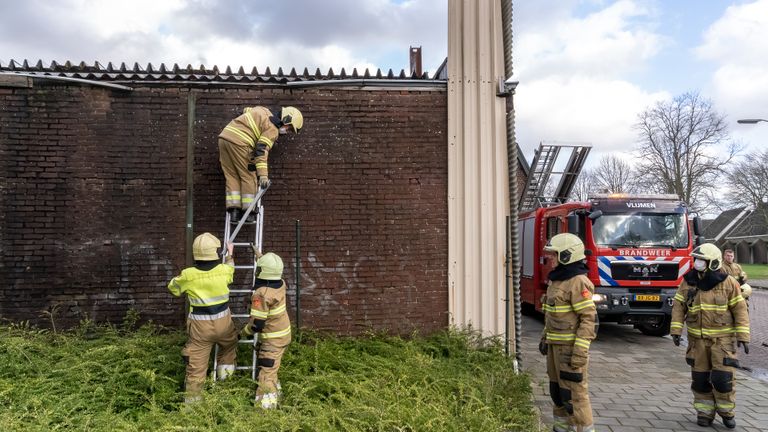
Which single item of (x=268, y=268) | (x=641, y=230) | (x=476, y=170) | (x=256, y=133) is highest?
(x=256, y=133)

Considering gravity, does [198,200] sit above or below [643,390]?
above

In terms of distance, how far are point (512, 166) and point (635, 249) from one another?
3807 millimetres

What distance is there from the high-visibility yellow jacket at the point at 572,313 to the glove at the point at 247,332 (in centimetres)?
278

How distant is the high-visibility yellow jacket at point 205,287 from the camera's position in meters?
4.69

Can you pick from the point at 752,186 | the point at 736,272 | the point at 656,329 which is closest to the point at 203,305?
the point at 736,272

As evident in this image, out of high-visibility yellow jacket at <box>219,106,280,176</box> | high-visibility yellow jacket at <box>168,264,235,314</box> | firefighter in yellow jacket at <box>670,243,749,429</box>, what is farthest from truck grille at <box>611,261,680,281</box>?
high-visibility yellow jacket at <box>168,264,235,314</box>

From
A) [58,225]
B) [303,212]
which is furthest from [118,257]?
[303,212]

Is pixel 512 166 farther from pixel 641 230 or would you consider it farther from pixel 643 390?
pixel 641 230

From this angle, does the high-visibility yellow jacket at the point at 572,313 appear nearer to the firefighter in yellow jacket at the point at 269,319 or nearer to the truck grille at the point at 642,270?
the firefighter in yellow jacket at the point at 269,319

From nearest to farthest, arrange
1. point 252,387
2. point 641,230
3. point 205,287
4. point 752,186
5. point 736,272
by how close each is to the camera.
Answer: point 205,287 → point 252,387 → point 736,272 → point 641,230 → point 752,186

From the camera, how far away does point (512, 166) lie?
21.3 feet

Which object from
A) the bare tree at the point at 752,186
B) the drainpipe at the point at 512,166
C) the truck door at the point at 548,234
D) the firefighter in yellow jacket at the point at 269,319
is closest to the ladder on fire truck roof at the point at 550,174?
the truck door at the point at 548,234

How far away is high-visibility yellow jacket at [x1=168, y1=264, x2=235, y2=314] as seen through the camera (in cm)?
469

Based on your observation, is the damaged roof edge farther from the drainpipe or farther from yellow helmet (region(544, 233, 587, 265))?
yellow helmet (region(544, 233, 587, 265))
